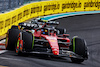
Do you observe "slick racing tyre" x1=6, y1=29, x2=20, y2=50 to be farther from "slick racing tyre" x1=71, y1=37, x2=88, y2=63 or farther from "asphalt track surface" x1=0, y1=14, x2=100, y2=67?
"slick racing tyre" x1=71, y1=37, x2=88, y2=63

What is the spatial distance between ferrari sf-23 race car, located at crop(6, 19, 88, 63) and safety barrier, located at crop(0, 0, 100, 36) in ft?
10.4

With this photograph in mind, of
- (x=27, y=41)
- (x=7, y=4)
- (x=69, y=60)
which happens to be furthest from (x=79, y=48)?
(x=7, y=4)

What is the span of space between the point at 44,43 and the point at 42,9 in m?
13.6

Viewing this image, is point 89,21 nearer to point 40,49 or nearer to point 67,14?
point 67,14

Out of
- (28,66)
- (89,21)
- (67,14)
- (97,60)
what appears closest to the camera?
(28,66)

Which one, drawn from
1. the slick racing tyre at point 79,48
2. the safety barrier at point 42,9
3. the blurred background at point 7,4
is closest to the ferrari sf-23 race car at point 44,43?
the slick racing tyre at point 79,48

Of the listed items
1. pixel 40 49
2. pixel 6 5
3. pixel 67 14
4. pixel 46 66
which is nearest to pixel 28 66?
pixel 46 66

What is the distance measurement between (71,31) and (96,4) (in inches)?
438

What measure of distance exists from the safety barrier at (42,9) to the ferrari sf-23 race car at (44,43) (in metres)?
3.16

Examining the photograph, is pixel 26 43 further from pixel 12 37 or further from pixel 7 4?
pixel 7 4

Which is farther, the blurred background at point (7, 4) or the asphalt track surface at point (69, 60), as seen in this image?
the blurred background at point (7, 4)

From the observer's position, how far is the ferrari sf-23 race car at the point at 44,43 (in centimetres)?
913

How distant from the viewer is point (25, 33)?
9602mm

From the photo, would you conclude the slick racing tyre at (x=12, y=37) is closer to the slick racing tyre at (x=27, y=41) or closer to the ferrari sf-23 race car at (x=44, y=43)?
the ferrari sf-23 race car at (x=44, y=43)
